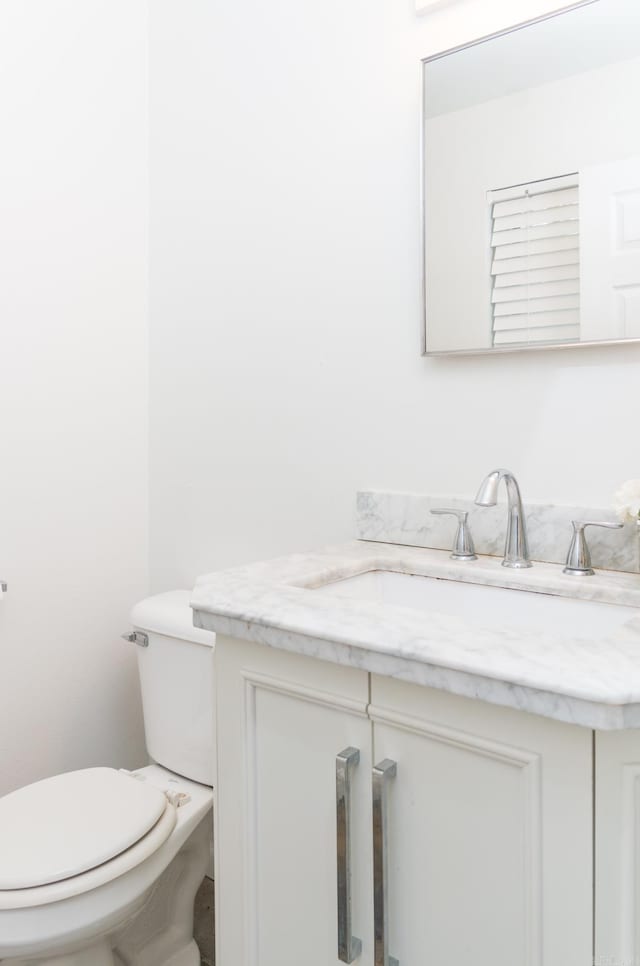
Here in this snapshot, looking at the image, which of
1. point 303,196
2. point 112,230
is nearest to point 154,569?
point 112,230

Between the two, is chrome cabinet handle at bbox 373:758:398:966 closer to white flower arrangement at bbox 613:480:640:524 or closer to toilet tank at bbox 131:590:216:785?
white flower arrangement at bbox 613:480:640:524

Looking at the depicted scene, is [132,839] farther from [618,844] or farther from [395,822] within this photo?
[618,844]

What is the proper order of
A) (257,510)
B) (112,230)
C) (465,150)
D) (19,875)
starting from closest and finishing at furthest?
(19,875)
(465,150)
(257,510)
(112,230)

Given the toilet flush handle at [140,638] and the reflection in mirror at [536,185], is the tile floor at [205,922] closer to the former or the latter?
the toilet flush handle at [140,638]

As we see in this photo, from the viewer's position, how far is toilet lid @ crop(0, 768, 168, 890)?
1.09 m

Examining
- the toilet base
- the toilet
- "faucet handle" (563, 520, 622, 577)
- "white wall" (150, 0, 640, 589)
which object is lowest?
the toilet base

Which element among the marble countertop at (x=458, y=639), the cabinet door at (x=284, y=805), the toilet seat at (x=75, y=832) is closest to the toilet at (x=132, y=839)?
the toilet seat at (x=75, y=832)

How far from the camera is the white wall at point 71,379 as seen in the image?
154 centimetres

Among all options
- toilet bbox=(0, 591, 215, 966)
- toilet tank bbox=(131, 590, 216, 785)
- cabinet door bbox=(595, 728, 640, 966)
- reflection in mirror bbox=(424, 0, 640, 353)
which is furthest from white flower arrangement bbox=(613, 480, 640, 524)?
toilet tank bbox=(131, 590, 216, 785)

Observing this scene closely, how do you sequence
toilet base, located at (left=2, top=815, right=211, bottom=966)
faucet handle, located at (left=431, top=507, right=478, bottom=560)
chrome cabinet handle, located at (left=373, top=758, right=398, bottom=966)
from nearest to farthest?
chrome cabinet handle, located at (left=373, top=758, right=398, bottom=966), faucet handle, located at (left=431, top=507, right=478, bottom=560), toilet base, located at (left=2, top=815, right=211, bottom=966)

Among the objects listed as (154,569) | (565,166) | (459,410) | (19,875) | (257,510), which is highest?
(565,166)

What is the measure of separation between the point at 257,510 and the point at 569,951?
110 centimetres

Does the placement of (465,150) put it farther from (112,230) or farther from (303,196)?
(112,230)

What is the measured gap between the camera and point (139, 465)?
6.06 feet
